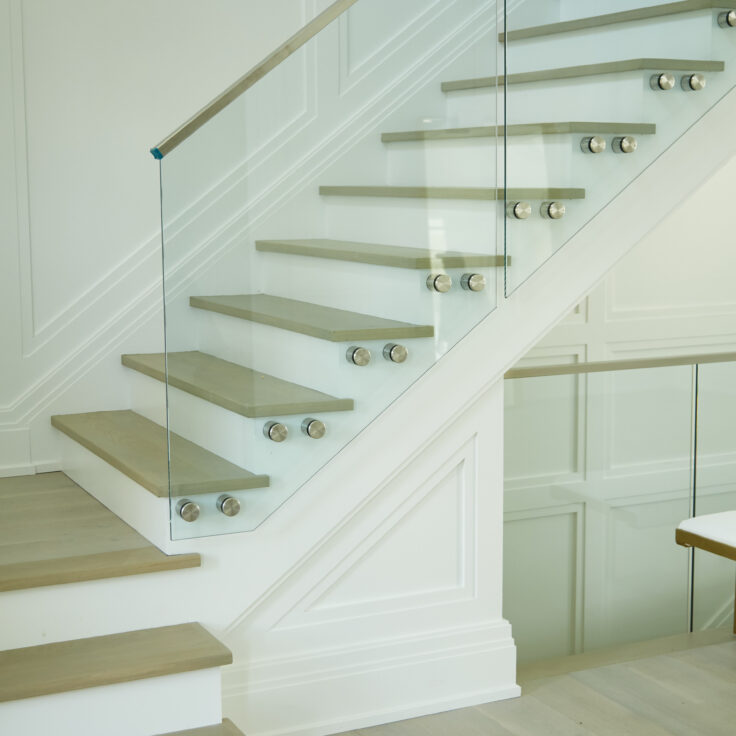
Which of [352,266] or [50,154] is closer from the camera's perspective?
[352,266]

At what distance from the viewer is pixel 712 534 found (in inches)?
131

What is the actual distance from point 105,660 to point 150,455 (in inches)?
26.5

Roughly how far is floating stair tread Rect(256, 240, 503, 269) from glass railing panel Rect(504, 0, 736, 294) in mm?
127

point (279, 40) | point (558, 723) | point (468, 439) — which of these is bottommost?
point (558, 723)

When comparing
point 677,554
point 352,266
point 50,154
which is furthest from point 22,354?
point 677,554

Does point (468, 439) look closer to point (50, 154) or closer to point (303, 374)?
point (303, 374)

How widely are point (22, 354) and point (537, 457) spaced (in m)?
1.79

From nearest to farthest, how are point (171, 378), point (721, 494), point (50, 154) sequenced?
point (171, 378)
point (50, 154)
point (721, 494)

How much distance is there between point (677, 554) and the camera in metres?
3.97

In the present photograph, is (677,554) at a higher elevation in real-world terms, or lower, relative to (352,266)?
lower

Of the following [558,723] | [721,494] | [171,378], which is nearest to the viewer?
[171,378]

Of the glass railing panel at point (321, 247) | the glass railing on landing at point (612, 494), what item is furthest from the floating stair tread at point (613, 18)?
the glass railing on landing at point (612, 494)

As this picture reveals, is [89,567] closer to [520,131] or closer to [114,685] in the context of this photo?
[114,685]

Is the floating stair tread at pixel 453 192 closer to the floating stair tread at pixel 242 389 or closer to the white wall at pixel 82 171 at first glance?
the floating stair tread at pixel 242 389
